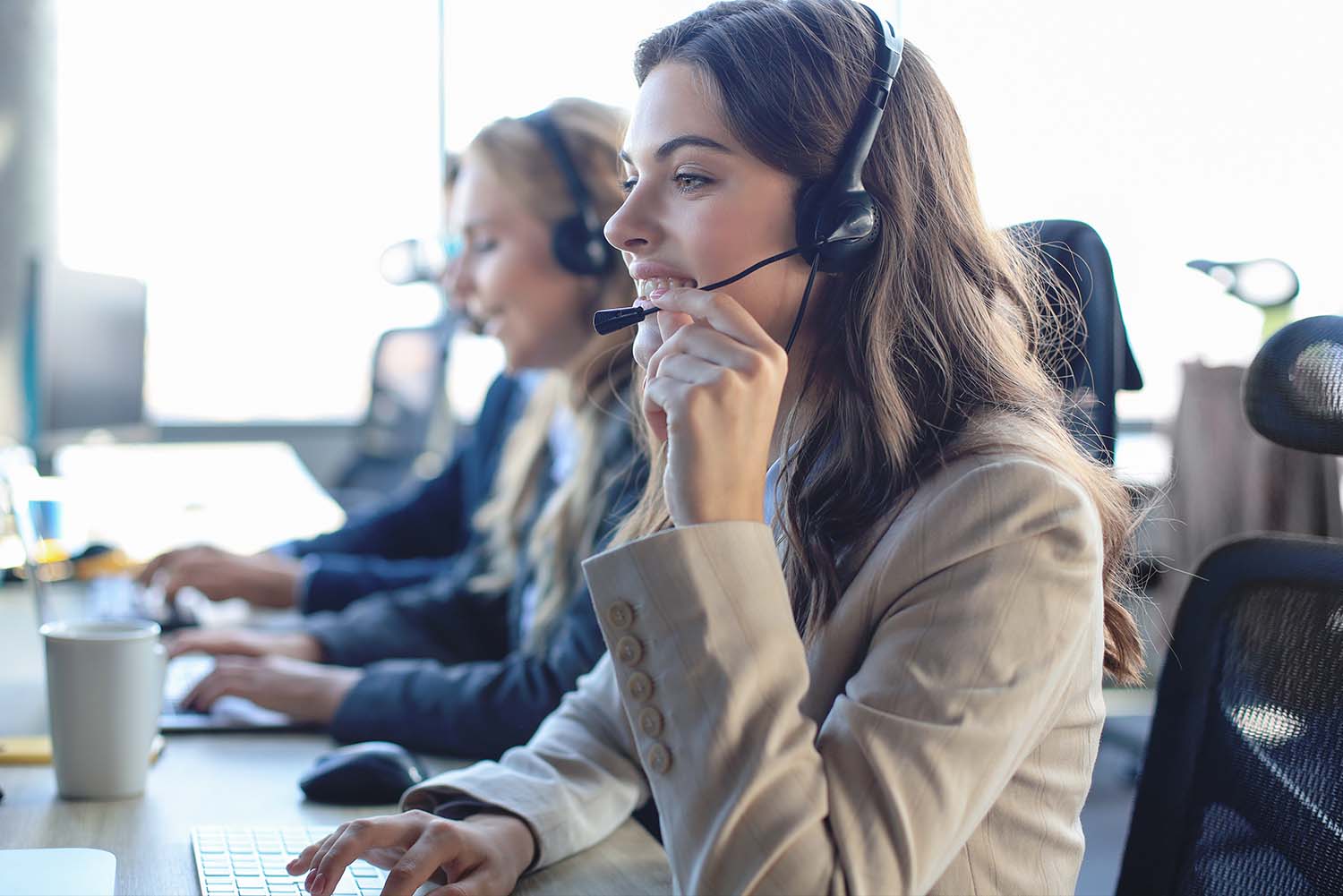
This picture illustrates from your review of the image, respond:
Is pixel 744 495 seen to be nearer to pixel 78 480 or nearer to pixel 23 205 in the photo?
pixel 78 480

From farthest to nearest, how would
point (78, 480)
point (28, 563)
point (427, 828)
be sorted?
point (78, 480), point (28, 563), point (427, 828)

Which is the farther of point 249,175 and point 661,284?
point 249,175

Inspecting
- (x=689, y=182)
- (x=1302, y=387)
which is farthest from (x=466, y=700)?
(x=1302, y=387)

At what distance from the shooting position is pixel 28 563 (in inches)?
53.8

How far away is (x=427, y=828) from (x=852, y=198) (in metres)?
0.53

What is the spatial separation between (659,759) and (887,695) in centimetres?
14

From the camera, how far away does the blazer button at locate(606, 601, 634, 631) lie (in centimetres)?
76

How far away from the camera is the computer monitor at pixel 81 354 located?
83.4 inches

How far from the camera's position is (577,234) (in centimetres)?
169

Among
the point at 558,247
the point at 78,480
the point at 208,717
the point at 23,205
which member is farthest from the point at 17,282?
the point at 208,717

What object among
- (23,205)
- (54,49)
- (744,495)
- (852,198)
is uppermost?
(54,49)

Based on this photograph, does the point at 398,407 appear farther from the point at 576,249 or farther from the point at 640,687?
the point at 640,687

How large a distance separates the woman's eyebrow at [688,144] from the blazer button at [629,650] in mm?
362

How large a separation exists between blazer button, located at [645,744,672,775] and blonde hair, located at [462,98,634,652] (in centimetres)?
72
